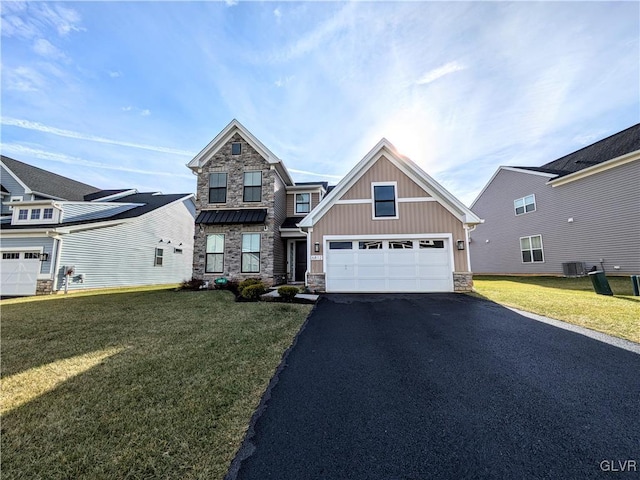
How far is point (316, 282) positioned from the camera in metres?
→ 11.2

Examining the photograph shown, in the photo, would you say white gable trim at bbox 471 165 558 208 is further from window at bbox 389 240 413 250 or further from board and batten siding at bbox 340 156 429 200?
window at bbox 389 240 413 250

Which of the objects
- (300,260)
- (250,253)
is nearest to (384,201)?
(300,260)

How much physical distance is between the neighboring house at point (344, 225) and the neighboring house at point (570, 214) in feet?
28.4

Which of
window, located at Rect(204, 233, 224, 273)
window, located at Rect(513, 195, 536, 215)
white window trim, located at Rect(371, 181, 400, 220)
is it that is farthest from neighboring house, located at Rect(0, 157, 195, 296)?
window, located at Rect(513, 195, 536, 215)

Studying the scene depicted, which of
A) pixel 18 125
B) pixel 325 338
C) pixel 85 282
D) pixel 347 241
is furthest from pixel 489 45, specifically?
pixel 18 125

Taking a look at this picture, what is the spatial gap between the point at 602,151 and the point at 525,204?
4.43 m

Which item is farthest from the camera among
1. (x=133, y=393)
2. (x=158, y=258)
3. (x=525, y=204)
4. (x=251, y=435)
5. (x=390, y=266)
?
(x=158, y=258)

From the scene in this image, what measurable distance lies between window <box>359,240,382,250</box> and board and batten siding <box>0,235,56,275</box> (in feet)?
51.6

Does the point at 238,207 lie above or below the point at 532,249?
above

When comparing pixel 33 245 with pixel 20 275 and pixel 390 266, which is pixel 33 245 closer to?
pixel 20 275

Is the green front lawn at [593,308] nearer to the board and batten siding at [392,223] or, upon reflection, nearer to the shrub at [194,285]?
the board and batten siding at [392,223]

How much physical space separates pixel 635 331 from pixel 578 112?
397 inches

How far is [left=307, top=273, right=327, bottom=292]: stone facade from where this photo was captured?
1109 cm

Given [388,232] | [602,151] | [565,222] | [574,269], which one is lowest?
[574,269]
